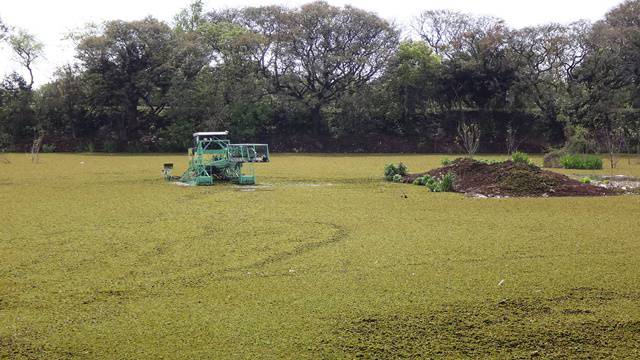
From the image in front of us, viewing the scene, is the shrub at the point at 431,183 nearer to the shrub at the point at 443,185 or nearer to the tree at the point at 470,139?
the shrub at the point at 443,185

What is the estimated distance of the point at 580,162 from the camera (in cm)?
1988

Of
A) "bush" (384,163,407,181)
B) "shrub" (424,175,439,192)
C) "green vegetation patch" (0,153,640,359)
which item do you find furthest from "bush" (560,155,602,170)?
"green vegetation patch" (0,153,640,359)

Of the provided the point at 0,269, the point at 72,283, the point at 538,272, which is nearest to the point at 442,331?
the point at 538,272

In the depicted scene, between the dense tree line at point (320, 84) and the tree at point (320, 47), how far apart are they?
0.08m

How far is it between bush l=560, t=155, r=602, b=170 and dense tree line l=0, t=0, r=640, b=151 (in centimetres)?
1152

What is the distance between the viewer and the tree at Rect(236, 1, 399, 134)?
32938 mm

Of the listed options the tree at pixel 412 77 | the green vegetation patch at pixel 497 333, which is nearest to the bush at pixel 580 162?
the tree at pixel 412 77

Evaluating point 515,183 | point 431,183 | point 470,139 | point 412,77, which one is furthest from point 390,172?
point 412,77

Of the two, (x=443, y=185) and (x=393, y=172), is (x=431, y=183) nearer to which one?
(x=443, y=185)

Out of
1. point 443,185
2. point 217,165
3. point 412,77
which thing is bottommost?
point 443,185

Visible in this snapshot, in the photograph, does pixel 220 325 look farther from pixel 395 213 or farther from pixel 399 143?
pixel 399 143

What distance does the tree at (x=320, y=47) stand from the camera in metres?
32.9

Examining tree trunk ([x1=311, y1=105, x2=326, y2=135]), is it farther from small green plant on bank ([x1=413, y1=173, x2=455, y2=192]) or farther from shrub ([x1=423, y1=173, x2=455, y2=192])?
shrub ([x1=423, y1=173, x2=455, y2=192])

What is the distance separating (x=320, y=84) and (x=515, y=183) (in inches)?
899
